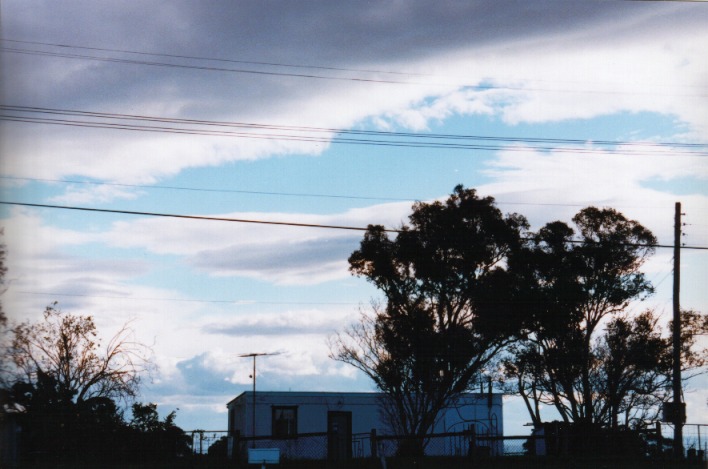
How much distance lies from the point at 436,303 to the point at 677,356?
32.5 feet

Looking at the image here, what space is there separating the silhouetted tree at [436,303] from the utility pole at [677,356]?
24.0ft

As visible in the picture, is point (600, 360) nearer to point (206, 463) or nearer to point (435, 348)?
point (435, 348)

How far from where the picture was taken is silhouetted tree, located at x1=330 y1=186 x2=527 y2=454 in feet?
118

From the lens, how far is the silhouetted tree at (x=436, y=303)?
35.8m

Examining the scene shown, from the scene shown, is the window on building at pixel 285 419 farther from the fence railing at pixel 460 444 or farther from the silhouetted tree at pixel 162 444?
the silhouetted tree at pixel 162 444

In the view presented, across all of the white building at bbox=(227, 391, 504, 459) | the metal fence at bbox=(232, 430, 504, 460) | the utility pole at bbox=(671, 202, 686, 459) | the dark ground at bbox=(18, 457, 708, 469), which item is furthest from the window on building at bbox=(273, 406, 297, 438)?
the utility pole at bbox=(671, 202, 686, 459)

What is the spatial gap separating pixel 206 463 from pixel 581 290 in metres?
21.4

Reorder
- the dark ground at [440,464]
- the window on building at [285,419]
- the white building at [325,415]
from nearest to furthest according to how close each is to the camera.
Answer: the dark ground at [440,464] → the white building at [325,415] → the window on building at [285,419]

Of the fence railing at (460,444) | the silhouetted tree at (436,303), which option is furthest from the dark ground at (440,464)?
the silhouetted tree at (436,303)

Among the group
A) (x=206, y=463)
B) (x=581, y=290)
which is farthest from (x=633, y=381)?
(x=206, y=463)

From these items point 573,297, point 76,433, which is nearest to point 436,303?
point 573,297

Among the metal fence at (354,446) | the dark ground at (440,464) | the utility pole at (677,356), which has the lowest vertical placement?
the metal fence at (354,446)

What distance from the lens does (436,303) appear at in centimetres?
3644

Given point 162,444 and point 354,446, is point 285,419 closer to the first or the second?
point 354,446
